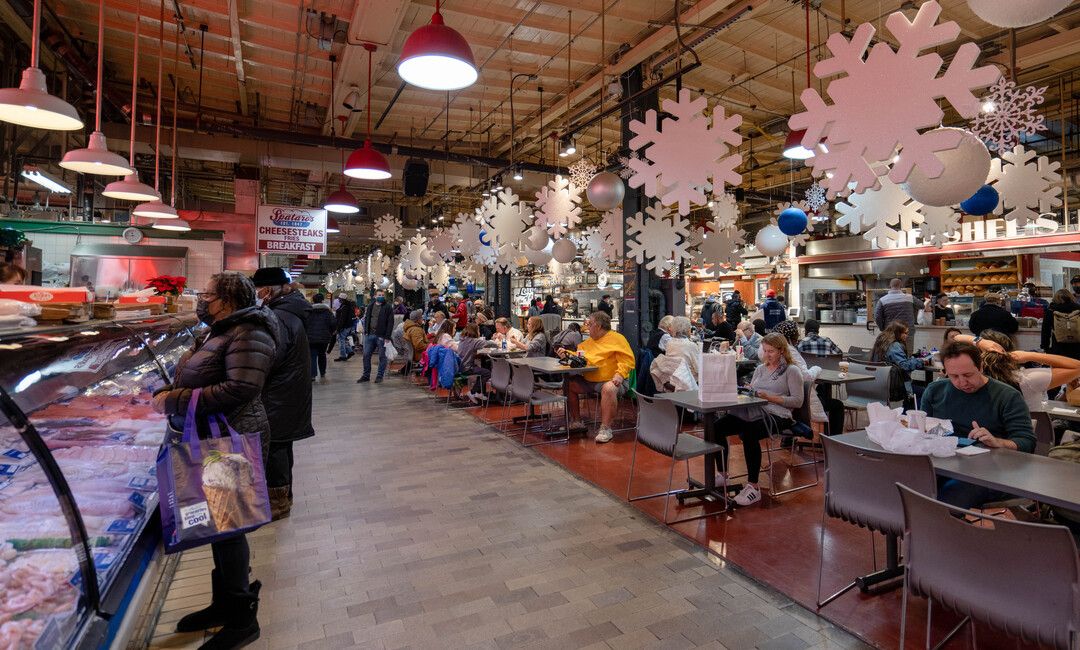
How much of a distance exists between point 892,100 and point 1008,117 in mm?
2599

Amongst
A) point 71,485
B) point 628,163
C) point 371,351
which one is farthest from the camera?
point 371,351

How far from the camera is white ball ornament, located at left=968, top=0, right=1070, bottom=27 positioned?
2.20m

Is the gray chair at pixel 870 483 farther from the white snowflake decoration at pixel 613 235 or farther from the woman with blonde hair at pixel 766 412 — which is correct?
the white snowflake decoration at pixel 613 235

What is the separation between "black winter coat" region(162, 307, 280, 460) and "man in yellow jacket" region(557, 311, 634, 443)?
14.7 ft

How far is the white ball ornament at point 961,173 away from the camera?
10.4ft

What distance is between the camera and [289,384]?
3.93 metres

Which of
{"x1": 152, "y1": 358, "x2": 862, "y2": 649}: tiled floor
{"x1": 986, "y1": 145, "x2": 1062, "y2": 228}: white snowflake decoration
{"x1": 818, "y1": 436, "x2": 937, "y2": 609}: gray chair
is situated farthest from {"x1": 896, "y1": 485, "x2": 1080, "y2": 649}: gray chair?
{"x1": 986, "y1": 145, "x2": 1062, "y2": 228}: white snowflake decoration

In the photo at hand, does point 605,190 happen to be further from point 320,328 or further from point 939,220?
point 320,328

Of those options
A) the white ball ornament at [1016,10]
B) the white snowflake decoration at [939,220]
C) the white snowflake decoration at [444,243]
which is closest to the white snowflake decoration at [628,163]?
the white ball ornament at [1016,10]

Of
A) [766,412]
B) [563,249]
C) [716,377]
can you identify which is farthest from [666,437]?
[563,249]

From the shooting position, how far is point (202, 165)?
12.9 m

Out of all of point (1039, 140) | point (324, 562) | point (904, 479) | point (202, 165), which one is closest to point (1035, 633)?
point (904, 479)

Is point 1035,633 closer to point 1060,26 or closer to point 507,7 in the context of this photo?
point 507,7

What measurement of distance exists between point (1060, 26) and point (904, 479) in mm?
7091
